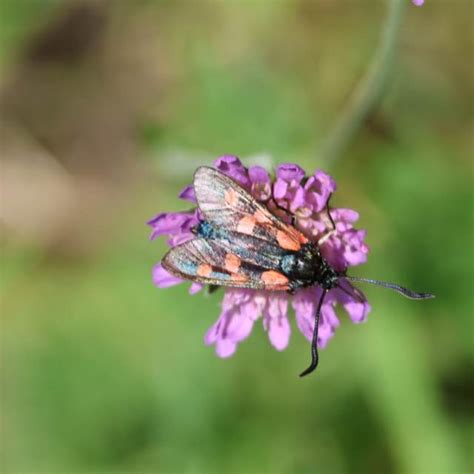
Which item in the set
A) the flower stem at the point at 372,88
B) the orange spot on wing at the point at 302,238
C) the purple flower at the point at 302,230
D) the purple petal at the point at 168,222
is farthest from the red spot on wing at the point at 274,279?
the flower stem at the point at 372,88

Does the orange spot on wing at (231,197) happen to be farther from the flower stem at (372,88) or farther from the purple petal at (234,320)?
the flower stem at (372,88)

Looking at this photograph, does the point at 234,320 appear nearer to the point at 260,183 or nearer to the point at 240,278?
the point at 240,278

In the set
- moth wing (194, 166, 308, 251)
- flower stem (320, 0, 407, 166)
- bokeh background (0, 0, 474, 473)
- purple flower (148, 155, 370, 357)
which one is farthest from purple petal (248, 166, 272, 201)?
bokeh background (0, 0, 474, 473)

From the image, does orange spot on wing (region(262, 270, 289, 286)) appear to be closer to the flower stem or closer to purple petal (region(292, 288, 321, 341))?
purple petal (region(292, 288, 321, 341))

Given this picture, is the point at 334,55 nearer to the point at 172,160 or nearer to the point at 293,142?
the point at 293,142

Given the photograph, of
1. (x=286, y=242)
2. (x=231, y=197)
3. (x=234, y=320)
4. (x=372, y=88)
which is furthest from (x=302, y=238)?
(x=372, y=88)

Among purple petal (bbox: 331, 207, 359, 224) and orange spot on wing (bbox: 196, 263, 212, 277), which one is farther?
purple petal (bbox: 331, 207, 359, 224)

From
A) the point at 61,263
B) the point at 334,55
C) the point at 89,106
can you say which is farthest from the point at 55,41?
the point at 334,55

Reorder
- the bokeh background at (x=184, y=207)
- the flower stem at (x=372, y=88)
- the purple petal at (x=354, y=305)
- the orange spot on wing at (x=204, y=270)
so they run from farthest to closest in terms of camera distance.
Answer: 1. the bokeh background at (x=184, y=207)
2. the flower stem at (x=372, y=88)
3. the purple petal at (x=354, y=305)
4. the orange spot on wing at (x=204, y=270)
